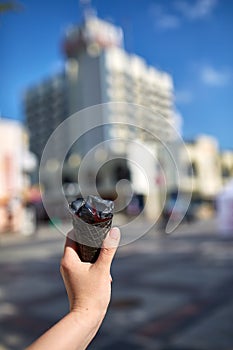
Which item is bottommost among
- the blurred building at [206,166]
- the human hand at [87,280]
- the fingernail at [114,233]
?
the human hand at [87,280]

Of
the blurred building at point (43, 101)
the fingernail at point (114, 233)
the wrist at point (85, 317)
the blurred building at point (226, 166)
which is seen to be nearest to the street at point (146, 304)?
the wrist at point (85, 317)

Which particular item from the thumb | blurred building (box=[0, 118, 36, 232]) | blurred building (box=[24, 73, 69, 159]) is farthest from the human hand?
blurred building (box=[24, 73, 69, 159])

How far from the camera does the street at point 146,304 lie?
4.77m

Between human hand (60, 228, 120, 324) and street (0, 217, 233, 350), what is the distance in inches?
148

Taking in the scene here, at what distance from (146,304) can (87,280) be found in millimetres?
5624

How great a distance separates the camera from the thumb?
1.03 meters

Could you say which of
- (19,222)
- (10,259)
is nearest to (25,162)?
(19,222)

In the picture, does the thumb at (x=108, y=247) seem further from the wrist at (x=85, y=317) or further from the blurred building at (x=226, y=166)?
the blurred building at (x=226, y=166)

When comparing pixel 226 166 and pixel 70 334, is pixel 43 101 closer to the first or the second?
pixel 226 166

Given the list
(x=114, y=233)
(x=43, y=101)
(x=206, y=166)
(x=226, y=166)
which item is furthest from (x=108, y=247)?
(x=43, y=101)

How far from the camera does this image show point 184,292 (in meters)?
7.07

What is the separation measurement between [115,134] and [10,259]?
13.0 meters

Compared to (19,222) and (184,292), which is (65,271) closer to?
(184,292)

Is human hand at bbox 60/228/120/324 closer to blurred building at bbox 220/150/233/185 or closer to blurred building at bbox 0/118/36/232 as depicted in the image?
blurred building at bbox 0/118/36/232
